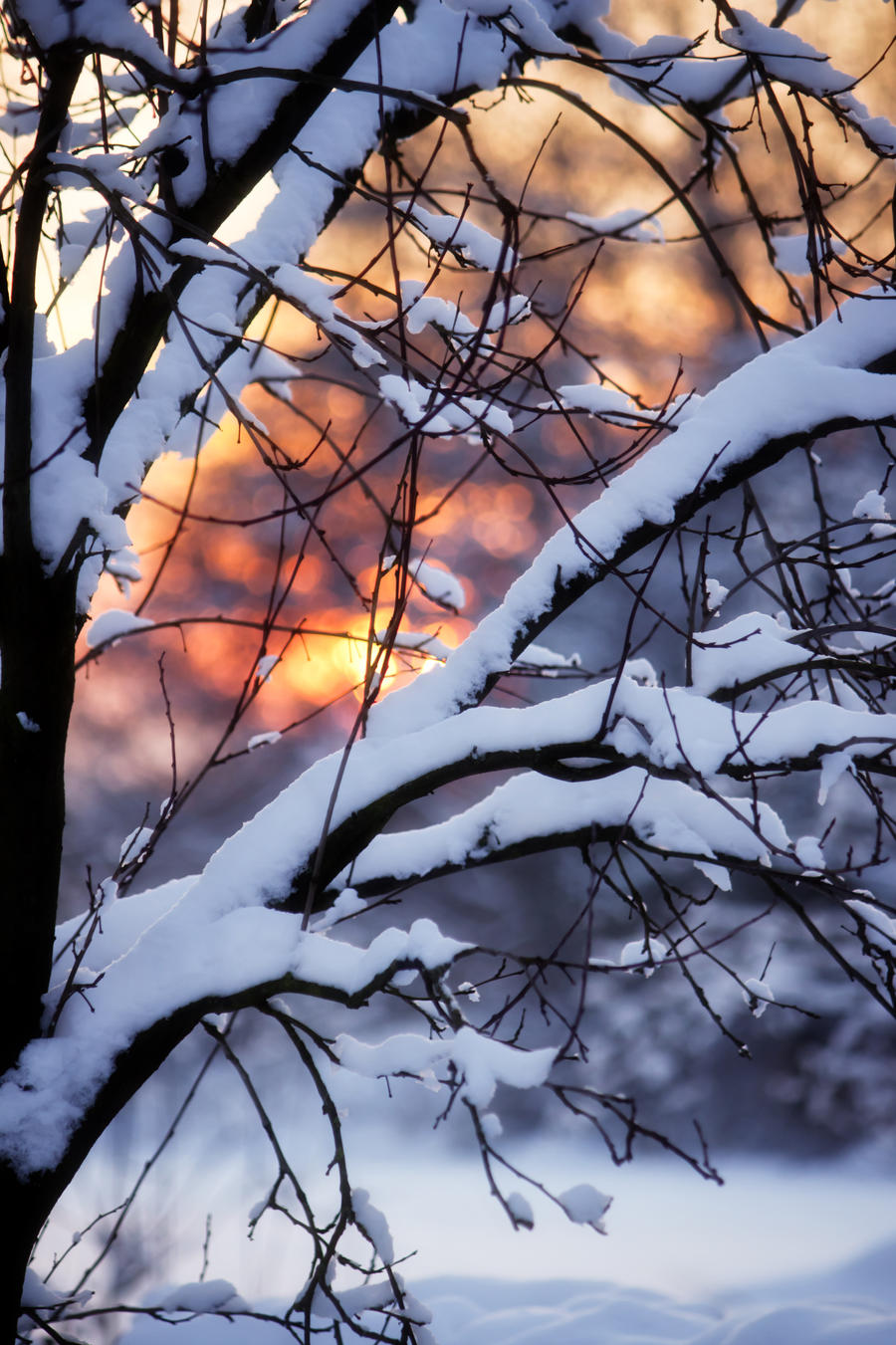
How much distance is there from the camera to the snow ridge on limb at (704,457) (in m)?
1.88

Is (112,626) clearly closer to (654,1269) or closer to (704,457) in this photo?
(704,457)

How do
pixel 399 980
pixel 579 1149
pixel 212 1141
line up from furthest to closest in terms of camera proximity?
pixel 579 1149, pixel 212 1141, pixel 399 980

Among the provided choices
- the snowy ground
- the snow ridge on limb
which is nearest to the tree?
the snow ridge on limb

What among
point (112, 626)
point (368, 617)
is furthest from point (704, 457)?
point (112, 626)

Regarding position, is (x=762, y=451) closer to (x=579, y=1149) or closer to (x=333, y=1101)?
(x=333, y=1101)

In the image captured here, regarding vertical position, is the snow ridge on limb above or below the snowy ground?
above

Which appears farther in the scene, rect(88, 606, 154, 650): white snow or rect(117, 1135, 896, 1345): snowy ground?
rect(117, 1135, 896, 1345): snowy ground

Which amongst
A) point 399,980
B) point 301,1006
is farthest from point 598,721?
point 301,1006

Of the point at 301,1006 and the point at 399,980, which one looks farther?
the point at 301,1006

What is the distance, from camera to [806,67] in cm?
179

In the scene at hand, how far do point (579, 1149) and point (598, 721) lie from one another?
27.9 ft

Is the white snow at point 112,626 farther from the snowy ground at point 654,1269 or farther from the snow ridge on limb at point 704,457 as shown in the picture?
the snowy ground at point 654,1269

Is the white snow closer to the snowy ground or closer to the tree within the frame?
the tree

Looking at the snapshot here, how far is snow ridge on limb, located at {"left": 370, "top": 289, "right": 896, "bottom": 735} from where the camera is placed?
73.9 inches
